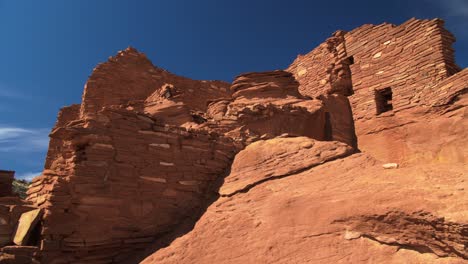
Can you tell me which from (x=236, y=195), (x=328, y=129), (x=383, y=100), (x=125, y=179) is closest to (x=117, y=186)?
(x=125, y=179)

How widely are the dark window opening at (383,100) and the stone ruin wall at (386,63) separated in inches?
4.8

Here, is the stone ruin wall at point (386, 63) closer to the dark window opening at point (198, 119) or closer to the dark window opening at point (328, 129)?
the dark window opening at point (328, 129)

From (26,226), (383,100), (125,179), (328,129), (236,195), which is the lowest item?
(26,226)

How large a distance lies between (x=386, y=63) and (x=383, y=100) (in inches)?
47.4

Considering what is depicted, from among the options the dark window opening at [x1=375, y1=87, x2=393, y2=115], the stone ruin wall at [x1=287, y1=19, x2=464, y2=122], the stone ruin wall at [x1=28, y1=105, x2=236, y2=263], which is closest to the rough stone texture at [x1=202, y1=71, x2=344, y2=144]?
the dark window opening at [x1=375, y1=87, x2=393, y2=115]

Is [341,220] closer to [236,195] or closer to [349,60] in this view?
[236,195]

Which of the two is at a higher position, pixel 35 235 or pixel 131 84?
pixel 131 84

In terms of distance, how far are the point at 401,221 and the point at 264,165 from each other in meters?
2.79

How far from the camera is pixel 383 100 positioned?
12.7 metres

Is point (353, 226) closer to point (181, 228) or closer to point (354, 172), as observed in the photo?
point (354, 172)

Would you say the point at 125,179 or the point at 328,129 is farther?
the point at 328,129

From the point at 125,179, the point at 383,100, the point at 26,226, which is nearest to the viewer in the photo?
the point at 26,226

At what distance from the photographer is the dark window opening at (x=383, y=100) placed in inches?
490

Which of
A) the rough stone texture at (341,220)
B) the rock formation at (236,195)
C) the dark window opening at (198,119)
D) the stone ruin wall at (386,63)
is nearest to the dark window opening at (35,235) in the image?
the rock formation at (236,195)
